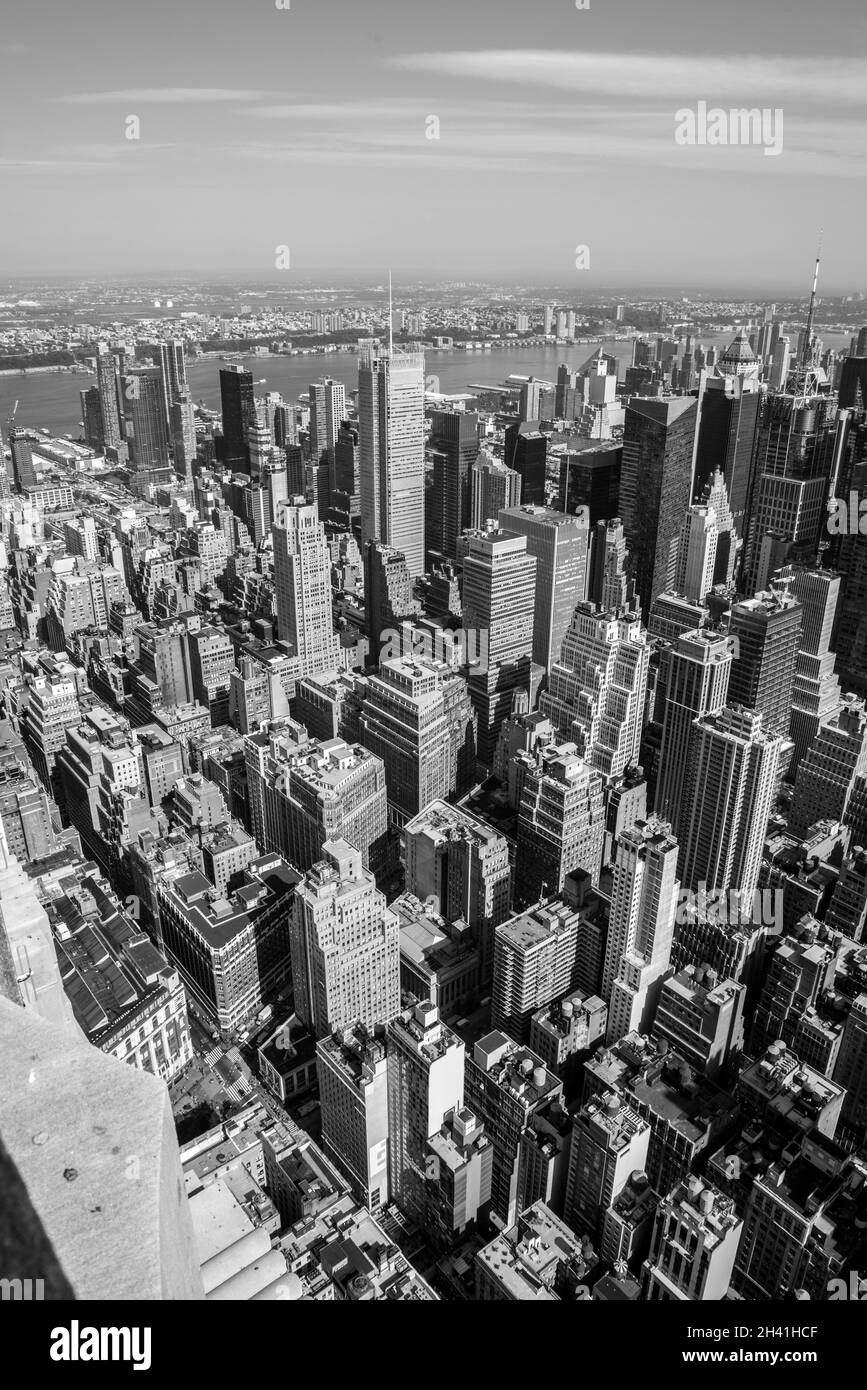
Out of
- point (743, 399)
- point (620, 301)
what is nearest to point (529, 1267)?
point (743, 399)

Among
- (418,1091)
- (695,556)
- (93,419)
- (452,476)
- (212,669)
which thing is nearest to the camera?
(418,1091)

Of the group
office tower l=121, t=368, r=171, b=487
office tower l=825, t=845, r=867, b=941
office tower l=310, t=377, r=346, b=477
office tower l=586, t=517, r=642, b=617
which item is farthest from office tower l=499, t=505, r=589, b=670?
office tower l=121, t=368, r=171, b=487

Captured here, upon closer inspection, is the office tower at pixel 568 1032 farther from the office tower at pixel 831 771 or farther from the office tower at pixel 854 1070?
the office tower at pixel 831 771

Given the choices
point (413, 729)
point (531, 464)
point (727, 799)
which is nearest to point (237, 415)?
point (531, 464)

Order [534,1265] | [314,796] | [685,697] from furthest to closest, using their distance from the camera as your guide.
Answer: [685,697]
[314,796]
[534,1265]

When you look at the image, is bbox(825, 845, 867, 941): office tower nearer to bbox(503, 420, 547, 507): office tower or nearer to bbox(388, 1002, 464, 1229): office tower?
bbox(388, 1002, 464, 1229): office tower

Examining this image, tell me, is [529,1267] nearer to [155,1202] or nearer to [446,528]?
[155,1202]

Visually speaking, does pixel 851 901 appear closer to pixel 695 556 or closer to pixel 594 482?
pixel 695 556
